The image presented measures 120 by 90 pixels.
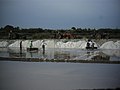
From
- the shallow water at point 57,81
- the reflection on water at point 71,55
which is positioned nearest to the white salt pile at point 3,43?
the reflection on water at point 71,55

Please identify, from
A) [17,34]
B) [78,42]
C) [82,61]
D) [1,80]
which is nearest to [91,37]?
[78,42]

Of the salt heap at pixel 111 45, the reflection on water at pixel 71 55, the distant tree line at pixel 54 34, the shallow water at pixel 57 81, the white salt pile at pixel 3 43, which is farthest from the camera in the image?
the white salt pile at pixel 3 43

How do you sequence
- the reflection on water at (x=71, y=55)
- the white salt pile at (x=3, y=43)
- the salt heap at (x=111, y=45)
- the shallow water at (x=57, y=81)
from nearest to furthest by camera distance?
the shallow water at (x=57, y=81) → the reflection on water at (x=71, y=55) → the salt heap at (x=111, y=45) → the white salt pile at (x=3, y=43)

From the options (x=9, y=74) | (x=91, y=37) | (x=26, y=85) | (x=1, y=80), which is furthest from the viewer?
(x=91, y=37)

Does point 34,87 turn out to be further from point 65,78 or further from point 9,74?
point 9,74

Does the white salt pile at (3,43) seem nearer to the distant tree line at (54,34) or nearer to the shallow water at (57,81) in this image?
the distant tree line at (54,34)

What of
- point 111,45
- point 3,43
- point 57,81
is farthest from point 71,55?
point 3,43

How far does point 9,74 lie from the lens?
2.75 meters

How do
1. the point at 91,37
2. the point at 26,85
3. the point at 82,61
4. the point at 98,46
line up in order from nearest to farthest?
the point at 26,85
the point at 82,61
the point at 98,46
the point at 91,37

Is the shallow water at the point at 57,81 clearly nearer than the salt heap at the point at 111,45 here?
Yes

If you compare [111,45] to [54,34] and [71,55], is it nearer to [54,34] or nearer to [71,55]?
[54,34]

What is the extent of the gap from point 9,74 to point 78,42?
5232 mm

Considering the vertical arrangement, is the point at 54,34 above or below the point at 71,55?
above

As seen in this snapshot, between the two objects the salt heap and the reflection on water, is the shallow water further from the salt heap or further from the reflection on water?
the salt heap
